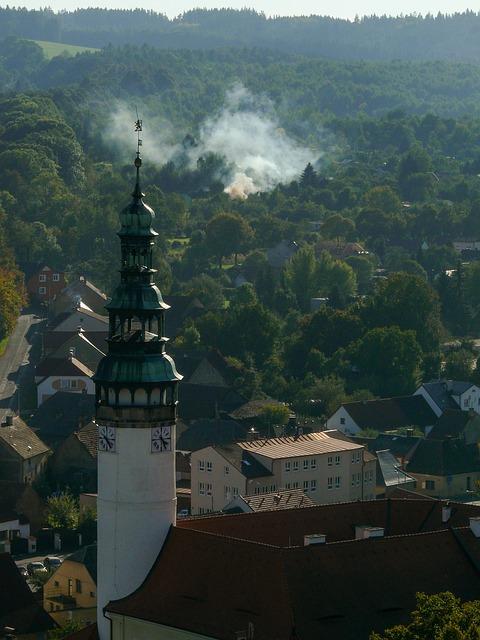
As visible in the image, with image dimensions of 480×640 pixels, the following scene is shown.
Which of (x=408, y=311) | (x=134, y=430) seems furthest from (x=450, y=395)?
(x=134, y=430)

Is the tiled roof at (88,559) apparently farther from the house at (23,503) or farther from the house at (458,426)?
the house at (458,426)

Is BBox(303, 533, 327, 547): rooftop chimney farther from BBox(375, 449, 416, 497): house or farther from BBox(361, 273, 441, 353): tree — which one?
BBox(361, 273, 441, 353): tree

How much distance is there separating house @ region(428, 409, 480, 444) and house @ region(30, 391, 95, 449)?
616 inches

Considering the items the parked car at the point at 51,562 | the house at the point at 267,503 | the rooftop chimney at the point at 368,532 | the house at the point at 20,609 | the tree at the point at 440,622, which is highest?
the house at the point at 267,503

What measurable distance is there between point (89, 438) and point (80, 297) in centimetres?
5088

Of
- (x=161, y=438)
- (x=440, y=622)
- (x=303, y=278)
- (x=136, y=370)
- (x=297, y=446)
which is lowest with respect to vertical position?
(x=440, y=622)

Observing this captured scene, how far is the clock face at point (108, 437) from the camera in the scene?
63.7m

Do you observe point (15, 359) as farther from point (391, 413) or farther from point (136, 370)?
point (136, 370)

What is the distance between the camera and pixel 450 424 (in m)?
120

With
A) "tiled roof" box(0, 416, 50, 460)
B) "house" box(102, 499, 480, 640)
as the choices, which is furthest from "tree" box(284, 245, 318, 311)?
"house" box(102, 499, 480, 640)

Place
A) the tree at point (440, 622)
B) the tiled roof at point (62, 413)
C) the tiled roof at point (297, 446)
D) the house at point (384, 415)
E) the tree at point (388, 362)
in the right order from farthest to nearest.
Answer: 1. the tree at point (388, 362)
2. the house at point (384, 415)
3. the tiled roof at point (62, 413)
4. the tiled roof at point (297, 446)
5. the tree at point (440, 622)

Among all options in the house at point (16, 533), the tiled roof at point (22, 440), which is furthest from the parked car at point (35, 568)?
the tiled roof at point (22, 440)

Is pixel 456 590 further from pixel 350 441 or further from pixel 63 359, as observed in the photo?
pixel 63 359

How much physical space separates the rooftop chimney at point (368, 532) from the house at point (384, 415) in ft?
182
